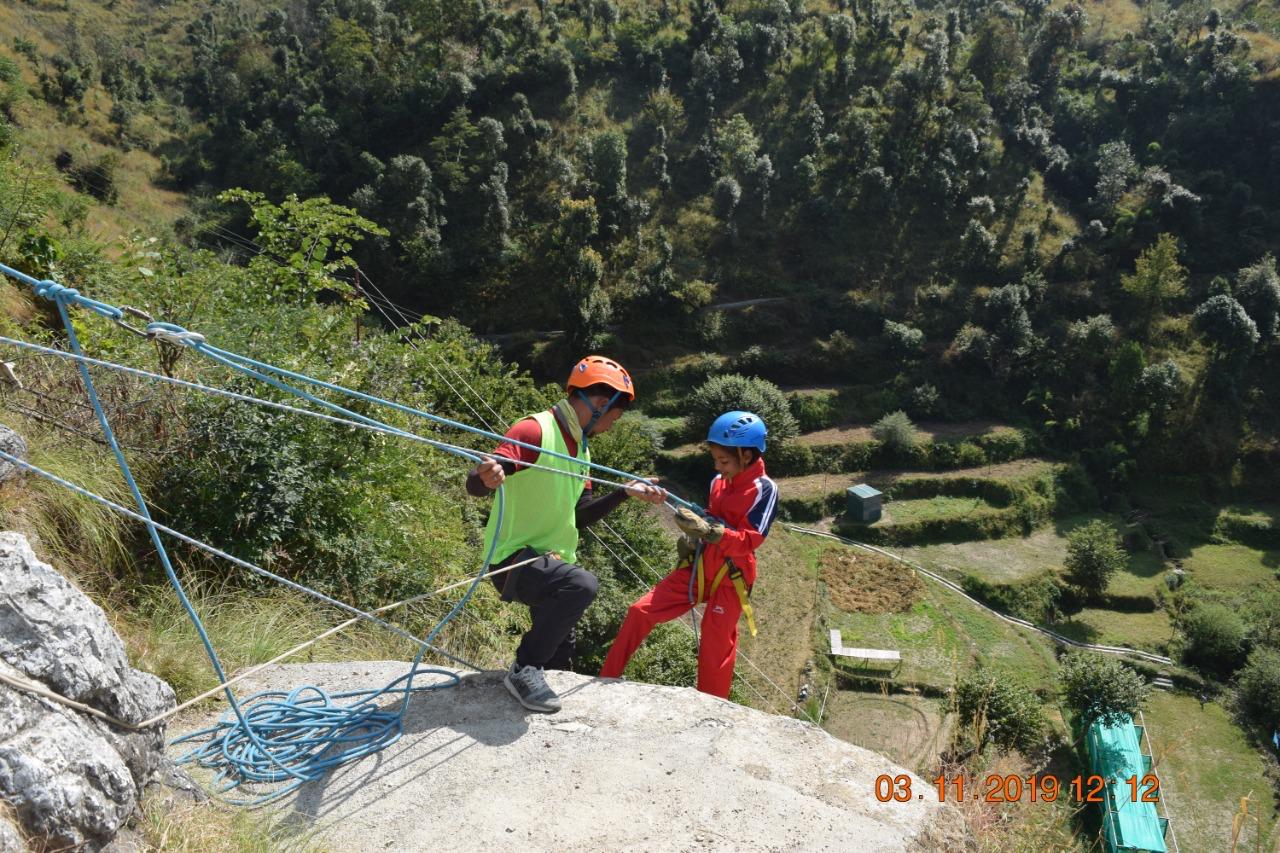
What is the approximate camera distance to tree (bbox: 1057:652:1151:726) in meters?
17.7

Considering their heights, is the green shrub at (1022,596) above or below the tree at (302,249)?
below

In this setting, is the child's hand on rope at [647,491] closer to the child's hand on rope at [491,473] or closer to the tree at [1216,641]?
the child's hand on rope at [491,473]

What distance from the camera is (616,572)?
16922mm

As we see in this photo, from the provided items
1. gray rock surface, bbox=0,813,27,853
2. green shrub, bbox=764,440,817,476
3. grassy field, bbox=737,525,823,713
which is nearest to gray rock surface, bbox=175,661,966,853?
gray rock surface, bbox=0,813,27,853

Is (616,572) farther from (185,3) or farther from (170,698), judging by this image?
(185,3)

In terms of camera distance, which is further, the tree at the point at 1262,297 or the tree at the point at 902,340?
the tree at the point at 902,340

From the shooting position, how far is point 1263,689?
19688mm

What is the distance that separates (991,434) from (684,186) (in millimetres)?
17853

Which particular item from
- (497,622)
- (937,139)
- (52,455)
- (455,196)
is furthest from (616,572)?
(937,139)

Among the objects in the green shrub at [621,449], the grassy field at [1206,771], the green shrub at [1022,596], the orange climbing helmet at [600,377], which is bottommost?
the grassy field at [1206,771]

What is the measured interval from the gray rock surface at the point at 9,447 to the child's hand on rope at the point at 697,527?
3.76 meters

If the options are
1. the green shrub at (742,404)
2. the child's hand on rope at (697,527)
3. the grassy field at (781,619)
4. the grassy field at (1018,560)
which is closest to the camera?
the child's hand on rope at (697,527)

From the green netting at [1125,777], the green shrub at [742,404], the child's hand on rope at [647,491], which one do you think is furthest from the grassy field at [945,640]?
the child's hand on rope at [647,491]

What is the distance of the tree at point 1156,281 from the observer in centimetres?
3212
